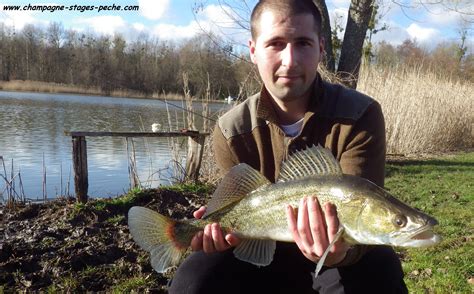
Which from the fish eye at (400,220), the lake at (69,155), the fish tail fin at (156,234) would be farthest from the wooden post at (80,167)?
the fish eye at (400,220)

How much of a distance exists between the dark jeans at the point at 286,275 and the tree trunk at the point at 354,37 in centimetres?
836

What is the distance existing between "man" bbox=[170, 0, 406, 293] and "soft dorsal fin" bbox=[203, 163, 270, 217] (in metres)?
0.16

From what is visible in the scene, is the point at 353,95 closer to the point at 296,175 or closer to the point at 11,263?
the point at 296,175

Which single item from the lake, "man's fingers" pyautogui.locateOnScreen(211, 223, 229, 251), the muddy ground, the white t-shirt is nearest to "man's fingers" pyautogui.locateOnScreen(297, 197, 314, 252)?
"man's fingers" pyautogui.locateOnScreen(211, 223, 229, 251)

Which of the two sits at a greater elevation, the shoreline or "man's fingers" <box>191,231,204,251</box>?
"man's fingers" <box>191,231,204,251</box>

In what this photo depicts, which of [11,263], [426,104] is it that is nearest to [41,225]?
[11,263]

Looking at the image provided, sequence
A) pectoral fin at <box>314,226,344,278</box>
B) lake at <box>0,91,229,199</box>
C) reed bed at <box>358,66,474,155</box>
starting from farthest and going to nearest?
reed bed at <box>358,66,474,155</box> < lake at <box>0,91,229,199</box> < pectoral fin at <box>314,226,344,278</box>

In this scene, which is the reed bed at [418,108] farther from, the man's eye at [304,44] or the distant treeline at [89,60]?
the distant treeline at [89,60]

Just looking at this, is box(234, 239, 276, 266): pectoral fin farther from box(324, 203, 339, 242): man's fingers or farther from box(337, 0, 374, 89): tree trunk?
box(337, 0, 374, 89): tree trunk

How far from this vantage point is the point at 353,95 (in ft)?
9.48

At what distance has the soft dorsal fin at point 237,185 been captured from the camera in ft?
8.25

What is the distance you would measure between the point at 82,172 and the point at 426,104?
10.9 m

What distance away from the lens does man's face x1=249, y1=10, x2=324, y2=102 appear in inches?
106

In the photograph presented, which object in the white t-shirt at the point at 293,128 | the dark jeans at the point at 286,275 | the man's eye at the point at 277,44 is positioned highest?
the man's eye at the point at 277,44
